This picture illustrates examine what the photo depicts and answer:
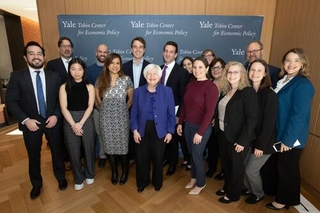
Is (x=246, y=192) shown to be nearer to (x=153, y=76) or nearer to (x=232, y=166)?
(x=232, y=166)

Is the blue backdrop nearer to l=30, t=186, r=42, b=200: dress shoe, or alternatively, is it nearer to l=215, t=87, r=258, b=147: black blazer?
l=215, t=87, r=258, b=147: black blazer

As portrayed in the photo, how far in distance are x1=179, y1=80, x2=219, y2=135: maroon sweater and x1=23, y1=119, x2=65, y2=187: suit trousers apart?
5.29ft

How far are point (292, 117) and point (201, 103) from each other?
865 millimetres

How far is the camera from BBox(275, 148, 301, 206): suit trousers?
6.51 feet

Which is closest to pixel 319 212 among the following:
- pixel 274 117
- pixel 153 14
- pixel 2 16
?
pixel 274 117

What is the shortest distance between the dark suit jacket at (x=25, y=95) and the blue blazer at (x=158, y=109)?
3.18 feet

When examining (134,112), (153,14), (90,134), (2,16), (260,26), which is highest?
(2,16)

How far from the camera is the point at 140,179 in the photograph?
8.16 feet

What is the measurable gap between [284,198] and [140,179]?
65.5 inches

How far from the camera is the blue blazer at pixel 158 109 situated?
219cm

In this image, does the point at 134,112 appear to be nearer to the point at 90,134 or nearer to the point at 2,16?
the point at 90,134

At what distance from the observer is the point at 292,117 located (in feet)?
6.04

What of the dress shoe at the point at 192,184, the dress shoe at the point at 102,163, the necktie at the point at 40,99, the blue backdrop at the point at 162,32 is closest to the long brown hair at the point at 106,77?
the necktie at the point at 40,99

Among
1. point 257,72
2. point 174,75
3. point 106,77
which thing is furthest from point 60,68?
point 257,72
